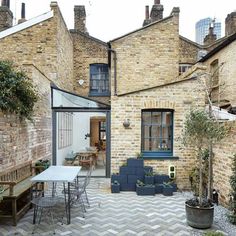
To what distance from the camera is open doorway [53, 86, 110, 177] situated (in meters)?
10.1

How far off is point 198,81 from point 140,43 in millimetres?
4381

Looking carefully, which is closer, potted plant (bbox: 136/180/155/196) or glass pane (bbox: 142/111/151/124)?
potted plant (bbox: 136/180/155/196)

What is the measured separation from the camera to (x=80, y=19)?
1642cm

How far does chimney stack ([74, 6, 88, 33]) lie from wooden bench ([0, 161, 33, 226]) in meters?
11.1

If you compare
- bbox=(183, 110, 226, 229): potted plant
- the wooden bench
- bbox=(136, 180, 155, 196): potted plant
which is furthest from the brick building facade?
bbox=(183, 110, 226, 229): potted plant

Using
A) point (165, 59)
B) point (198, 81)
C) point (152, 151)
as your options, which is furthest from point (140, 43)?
point (152, 151)

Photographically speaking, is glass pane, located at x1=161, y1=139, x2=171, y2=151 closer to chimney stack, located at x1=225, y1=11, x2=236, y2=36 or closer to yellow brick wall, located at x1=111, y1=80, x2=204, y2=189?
yellow brick wall, located at x1=111, y1=80, x2=204, y2=189

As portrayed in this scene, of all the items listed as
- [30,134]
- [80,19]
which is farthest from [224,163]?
[80,19]

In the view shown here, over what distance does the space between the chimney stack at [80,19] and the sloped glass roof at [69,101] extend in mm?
7331

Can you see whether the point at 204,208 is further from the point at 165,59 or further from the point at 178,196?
the point at 165,59

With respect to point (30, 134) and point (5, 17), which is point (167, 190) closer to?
point (30, 134)

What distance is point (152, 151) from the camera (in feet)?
29.9

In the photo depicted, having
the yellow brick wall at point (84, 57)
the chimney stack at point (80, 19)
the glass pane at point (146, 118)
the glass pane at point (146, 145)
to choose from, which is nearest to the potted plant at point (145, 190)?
the glass pane at point (146, 145)

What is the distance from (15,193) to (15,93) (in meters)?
2.34
